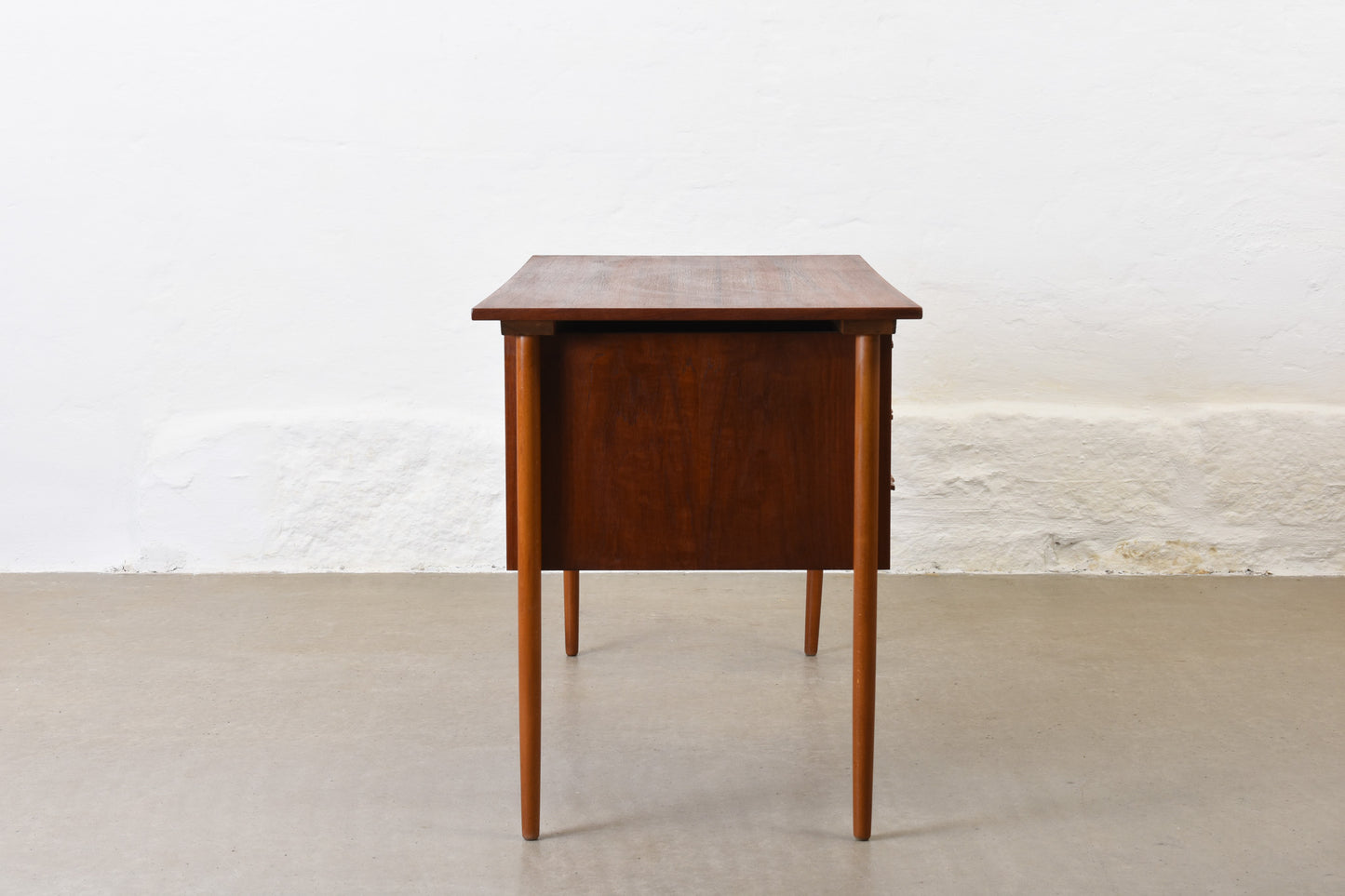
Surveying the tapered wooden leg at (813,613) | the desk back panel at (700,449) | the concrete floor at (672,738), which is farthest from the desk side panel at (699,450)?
the tapered wooden leg at (813,613)

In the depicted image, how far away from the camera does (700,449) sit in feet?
6.21

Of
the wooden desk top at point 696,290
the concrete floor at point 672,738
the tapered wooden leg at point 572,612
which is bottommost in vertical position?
the concrete floor at point 672,738

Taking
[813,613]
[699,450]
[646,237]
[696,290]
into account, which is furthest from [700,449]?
[646,237]

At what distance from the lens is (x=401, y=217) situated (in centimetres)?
318

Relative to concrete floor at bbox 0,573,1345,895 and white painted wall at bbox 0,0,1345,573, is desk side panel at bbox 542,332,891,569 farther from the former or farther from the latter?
white painted wall at bbox 0,0,1345,573

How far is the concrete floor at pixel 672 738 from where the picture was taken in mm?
1828

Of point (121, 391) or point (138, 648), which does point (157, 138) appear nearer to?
point (121, 391)

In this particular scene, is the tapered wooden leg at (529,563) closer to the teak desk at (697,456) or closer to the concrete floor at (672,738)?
the teak desk at (697,456)

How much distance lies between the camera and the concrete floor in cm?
183

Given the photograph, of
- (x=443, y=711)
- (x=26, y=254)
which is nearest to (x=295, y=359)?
(x=26, y=254)

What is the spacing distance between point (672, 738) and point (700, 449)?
63cm

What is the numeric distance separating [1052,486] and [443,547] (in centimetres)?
151

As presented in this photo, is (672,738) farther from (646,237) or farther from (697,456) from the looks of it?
(646,237)

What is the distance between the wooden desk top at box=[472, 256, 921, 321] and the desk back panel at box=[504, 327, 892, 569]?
0.06 metres
